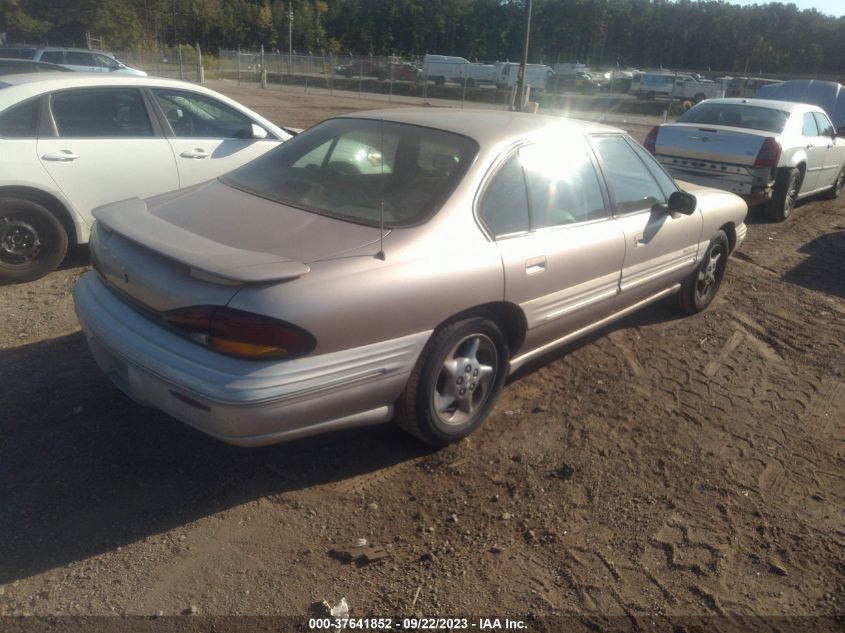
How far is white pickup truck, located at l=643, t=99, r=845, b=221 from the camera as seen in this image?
8.95 metres

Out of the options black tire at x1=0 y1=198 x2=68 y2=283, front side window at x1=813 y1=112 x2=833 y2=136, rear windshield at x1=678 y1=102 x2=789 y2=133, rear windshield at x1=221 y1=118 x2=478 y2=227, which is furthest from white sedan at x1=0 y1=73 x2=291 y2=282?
front side window at x1=813 y1=112 x2=833 y2=136

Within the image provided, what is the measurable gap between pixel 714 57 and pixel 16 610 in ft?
285

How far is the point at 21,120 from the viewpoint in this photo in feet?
17.5

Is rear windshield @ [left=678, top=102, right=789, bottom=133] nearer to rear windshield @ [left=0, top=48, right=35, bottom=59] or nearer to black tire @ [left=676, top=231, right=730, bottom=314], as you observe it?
black tire @ [left=676, top=231, right=730, bottom=314]

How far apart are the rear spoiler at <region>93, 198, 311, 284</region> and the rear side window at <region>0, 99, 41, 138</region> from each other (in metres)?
2.56

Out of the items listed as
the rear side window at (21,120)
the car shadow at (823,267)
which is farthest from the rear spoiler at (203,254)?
the car shadow at (823,267)

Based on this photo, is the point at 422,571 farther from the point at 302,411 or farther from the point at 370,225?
the point at 370,225

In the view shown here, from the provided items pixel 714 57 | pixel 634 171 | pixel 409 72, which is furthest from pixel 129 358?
pixel 714 57

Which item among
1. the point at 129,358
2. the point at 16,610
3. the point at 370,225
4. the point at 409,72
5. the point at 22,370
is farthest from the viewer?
the point at 409,72

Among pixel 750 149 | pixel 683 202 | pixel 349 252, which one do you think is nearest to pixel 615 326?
pixel 683 202

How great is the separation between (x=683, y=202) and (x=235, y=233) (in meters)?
3.04

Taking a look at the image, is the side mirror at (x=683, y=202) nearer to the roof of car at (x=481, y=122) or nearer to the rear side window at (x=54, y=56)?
the roof of car at (x=481, y=122)

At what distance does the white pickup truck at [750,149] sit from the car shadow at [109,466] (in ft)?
23.0

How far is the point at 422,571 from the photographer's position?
2787mm
